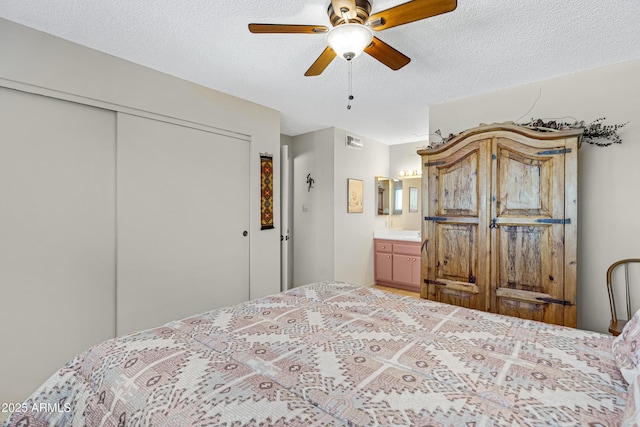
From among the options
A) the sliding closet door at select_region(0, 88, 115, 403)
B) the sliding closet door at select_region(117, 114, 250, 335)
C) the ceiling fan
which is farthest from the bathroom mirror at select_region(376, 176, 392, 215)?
the sliding closet door at select_region(0, 88, 115, 403)

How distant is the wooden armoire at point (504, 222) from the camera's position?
2.31 metres

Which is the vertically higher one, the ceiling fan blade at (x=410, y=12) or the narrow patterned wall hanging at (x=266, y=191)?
the ceiling fan blade at (x=410, y=12)

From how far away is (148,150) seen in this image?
255cm

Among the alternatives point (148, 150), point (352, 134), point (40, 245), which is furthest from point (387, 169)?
point (40, 245)

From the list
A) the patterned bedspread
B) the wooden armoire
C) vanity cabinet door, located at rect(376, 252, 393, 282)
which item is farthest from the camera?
vanity cabinet door, located at rect(376, 252, 393, 282)

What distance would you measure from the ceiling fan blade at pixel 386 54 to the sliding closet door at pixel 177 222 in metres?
1.78

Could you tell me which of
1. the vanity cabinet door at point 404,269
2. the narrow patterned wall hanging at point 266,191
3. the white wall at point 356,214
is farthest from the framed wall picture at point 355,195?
the narrow patterned wall hanging at point 266,191

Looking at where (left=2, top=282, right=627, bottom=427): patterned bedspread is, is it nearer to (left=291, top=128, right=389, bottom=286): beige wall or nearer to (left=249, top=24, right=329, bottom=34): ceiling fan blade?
(left=249, top=24, right=329, bottom=34): ceiling fan blade

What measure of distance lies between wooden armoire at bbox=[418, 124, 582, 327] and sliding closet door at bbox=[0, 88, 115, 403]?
2.70m

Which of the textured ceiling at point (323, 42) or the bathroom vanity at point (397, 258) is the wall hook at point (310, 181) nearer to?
the bathroom vanity at point (397, 258)

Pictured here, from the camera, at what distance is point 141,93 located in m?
2.48

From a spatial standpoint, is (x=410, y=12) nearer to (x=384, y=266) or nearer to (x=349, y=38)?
(x=349, y=38)

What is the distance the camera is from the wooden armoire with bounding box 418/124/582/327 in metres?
2.31

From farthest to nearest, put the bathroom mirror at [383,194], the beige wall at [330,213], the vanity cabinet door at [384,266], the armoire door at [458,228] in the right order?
1. the bathroom mirror at [383,194]
2. the vanity cabinet door at [384,266]
3. the beige wall at [330,213]
4. the armoire door at [458,228]
